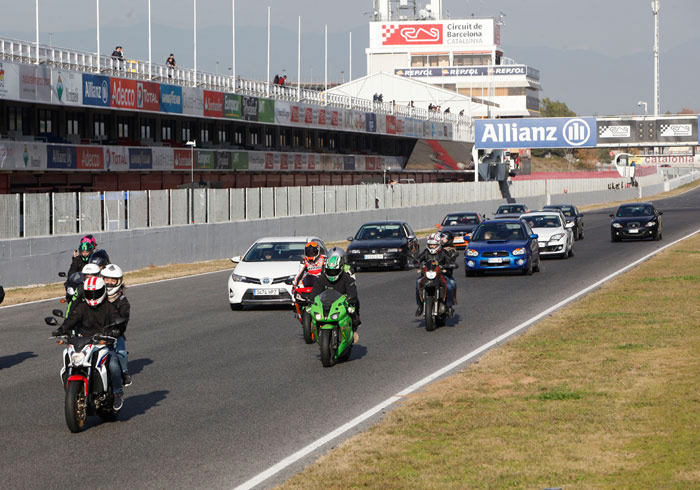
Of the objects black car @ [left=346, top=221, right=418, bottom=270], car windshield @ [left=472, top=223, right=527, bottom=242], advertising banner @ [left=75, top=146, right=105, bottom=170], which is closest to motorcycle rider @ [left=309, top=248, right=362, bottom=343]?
car windshield @ [left=472, top=223, right=527, bottom=242]

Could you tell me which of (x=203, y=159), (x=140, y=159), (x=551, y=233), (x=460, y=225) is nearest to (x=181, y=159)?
(x=203, y=159)

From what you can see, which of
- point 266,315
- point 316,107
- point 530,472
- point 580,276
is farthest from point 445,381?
point 316,107

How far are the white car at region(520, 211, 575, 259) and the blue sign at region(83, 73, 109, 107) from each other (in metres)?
21.2

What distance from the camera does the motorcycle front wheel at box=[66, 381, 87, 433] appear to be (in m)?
9.68

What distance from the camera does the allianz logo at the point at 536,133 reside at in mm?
76438

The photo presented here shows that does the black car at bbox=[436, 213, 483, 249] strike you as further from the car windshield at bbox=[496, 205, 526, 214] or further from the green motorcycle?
the green motorcycle

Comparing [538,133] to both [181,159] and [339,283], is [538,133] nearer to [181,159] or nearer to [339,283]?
[181,159]

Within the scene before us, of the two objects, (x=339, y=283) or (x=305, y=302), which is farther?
(x=305, y=302)

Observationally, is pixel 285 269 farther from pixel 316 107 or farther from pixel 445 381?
pixel 316 107

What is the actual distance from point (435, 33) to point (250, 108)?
109 m

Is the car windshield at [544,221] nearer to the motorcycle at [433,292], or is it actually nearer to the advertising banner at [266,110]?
the motorcycle at [433,292]

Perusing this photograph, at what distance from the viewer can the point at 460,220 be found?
145 feet

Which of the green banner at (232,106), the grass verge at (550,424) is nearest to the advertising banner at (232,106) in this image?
the green banner at (232,106)

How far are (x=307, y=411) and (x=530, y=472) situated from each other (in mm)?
3399
